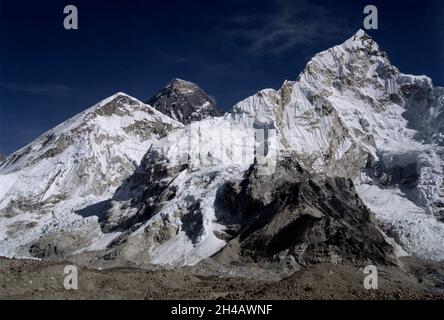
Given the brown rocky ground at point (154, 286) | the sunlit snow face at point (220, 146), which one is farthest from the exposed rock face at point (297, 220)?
the brown rocky ground at point (154, 286)

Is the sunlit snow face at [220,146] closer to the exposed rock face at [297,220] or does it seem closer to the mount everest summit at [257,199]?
the mount everest summit at [257,199]

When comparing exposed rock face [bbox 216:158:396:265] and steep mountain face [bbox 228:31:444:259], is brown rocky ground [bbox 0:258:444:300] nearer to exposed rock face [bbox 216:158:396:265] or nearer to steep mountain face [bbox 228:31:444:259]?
exposed rock face [bbox 216:158:396:265]

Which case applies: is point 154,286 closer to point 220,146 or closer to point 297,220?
point 297,220

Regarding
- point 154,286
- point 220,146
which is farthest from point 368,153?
point 154,286

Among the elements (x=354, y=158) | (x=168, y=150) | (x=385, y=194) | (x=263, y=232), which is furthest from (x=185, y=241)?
(x=354, y=158)

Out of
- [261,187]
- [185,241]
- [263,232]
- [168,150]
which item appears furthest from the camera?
[168,150]
